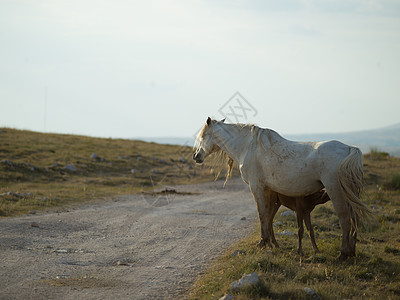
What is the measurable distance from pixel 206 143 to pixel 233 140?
0.64 metres

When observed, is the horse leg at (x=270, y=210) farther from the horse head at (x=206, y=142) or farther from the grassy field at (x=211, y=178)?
the horse head at (x=206, y=142)

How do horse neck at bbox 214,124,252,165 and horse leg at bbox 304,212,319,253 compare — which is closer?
horse leg at bbox 304,212,319,253

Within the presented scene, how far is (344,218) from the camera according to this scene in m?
7.33

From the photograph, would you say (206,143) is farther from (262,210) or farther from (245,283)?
(245,283)

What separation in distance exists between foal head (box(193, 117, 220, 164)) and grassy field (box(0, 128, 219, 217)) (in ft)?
19.2

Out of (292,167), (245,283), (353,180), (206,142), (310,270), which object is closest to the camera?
(245,283)

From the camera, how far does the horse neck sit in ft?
28.2

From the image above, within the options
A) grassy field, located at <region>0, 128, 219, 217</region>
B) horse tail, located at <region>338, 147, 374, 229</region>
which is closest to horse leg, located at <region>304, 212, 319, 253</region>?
horse tail, located at <region>338, 147, 374, 229</region>

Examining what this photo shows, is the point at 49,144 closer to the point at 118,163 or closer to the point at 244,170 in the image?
the point at 118,163

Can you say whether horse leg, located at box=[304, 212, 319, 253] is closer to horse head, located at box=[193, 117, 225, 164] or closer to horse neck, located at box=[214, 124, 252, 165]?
horse neck, located at box=[214, 124, 252, 165]

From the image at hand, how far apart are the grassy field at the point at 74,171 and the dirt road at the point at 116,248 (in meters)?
1.67

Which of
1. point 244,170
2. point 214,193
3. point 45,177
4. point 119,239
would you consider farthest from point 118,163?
point 244,170

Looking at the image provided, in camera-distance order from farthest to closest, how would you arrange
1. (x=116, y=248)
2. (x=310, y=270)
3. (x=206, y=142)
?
(x=206, y=142), (x=116, y=248), (x=310, y=270)

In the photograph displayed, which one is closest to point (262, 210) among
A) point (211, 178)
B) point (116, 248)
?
point (116, 248)
